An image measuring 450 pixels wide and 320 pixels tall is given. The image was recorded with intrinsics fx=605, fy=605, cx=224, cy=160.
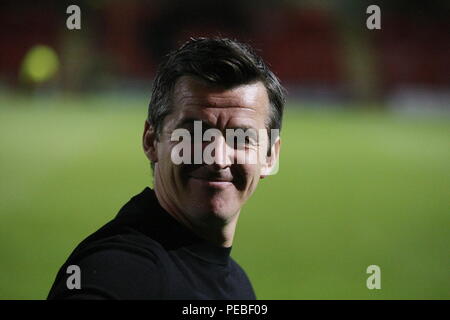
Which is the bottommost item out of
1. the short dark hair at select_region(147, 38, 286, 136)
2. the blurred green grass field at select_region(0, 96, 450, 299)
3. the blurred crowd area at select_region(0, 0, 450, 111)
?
the blurred green grass field at select_region(0, 96, 450, 299)

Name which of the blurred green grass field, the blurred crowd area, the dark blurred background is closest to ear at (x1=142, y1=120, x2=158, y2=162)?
the dark blurred background

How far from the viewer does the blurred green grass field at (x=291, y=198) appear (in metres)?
3.05

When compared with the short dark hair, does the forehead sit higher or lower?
lower

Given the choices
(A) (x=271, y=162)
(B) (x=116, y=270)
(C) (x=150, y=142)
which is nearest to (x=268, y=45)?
(A) (x=271, y=162)

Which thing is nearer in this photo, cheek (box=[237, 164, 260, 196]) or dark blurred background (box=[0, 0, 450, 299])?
cheek (box=[237, 164, 260, 196])

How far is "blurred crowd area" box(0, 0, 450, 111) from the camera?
911cm

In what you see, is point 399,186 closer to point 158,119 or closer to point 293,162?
point 293,162

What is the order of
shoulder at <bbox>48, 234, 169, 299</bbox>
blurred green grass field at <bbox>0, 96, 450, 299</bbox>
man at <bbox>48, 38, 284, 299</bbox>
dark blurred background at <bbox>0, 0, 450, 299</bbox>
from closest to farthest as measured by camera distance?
shoulder at <bbox>48, 234, 169, 299</bbox> → man at <bbox>48, 38, 284, 299</bbox> → blurred green grass field at <bbox>0, 96, 450, 299</bbox> → dark blurred background at <bbox>0, 0, 450, 299</bbox>

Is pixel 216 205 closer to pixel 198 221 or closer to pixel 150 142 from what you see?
pixel 198 221

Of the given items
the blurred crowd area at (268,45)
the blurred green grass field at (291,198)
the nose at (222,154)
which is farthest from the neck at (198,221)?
the blurred crowd area at (268,45)

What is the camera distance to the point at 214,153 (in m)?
1.63

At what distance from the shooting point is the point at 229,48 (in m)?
1.57

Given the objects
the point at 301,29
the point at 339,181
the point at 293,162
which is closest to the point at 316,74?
the point at 301,29

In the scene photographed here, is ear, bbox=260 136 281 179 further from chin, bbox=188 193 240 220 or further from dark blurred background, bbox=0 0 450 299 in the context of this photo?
dark blurred background, bbox=0 0 450 299
